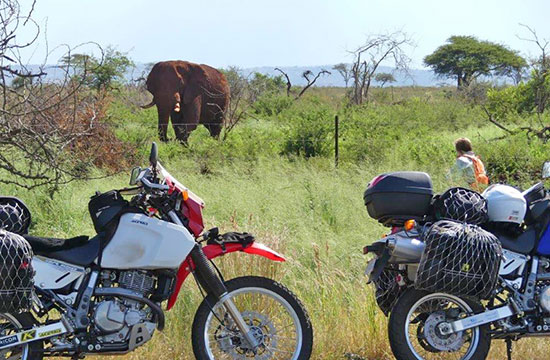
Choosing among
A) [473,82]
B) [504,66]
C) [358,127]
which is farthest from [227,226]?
[504,66]

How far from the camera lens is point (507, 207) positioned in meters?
5.06

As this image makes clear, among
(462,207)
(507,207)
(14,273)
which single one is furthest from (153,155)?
(507,207)

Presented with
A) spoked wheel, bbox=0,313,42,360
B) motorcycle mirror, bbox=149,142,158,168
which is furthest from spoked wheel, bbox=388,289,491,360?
spoked wheel, bbox=0,313,42,360

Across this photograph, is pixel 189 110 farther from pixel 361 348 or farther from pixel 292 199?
pixel 361 348

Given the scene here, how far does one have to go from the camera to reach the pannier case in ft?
16.6

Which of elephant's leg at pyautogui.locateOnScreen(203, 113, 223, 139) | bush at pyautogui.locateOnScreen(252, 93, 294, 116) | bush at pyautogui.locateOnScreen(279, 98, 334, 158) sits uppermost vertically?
bush at pyautogui.locateOnScreen(279, 98, 334, 158)

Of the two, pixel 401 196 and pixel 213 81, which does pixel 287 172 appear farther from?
pixel 213 81

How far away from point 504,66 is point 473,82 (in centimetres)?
1189

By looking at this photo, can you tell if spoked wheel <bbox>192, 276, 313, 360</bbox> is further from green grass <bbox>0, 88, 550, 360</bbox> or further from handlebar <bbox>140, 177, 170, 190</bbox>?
handlebar <bbox>140, 177, 170, 190</bbox>

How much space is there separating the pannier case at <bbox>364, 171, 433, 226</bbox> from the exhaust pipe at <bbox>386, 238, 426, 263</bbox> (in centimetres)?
23

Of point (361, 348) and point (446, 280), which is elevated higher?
point (446, 280)

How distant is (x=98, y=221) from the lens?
475 cm

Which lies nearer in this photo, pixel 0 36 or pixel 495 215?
pixel 495 215

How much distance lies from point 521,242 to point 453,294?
1.91 feet
